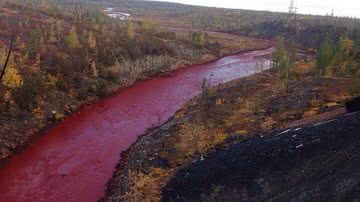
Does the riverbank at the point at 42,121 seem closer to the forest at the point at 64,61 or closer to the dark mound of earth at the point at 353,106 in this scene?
the forest at the point at 64,61

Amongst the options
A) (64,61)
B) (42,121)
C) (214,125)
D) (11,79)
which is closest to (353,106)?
(214,125)

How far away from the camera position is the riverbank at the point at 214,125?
30.8m

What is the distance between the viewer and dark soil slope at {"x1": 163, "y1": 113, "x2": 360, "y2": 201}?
862 inches

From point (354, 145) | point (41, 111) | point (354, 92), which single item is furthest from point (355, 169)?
point (41, 111)

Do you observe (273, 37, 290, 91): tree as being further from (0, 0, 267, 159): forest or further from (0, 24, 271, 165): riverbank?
(0, 0, 267, 159): forest

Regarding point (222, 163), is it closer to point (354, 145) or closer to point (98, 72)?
point (354, 145)

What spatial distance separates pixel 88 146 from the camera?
38781 millimetres

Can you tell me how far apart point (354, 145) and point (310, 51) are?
81.9m

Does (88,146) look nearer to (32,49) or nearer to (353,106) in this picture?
(32,49)

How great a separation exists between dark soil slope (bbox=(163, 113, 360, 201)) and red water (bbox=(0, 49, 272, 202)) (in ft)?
27.8

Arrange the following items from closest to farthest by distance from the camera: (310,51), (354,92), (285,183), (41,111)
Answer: (285,183)
(354,92)
(41,111)
(310,51)

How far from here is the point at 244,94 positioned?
51.7 meters

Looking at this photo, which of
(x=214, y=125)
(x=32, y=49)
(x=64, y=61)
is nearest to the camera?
(x=214, y=125)

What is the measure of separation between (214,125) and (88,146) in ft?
42.7
